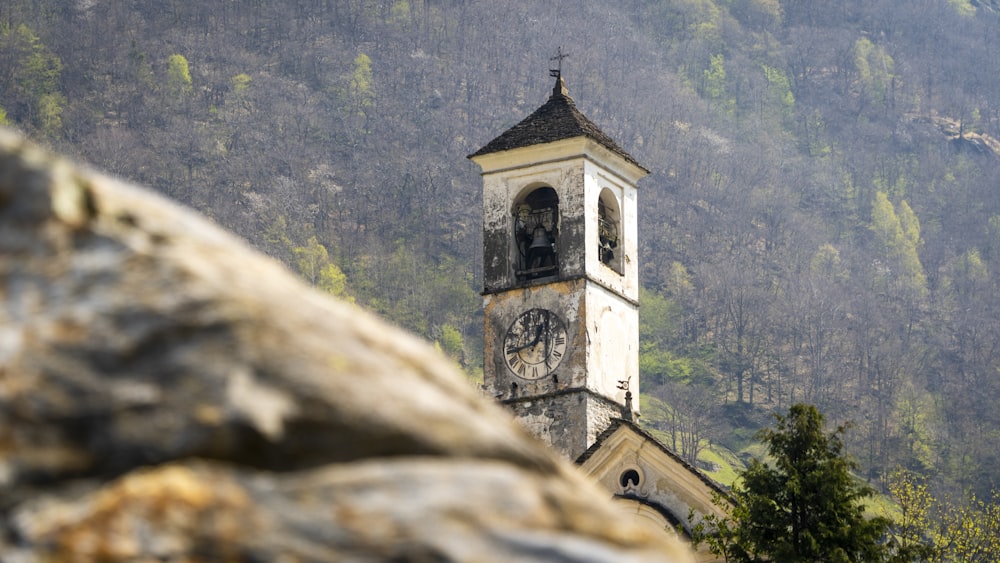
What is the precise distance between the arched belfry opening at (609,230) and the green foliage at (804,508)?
470 inches

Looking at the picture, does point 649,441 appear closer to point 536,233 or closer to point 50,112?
point 536,233

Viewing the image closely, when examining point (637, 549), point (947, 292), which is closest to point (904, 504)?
point (637, 549)

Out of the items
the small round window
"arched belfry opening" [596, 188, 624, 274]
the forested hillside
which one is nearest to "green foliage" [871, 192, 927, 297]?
the forested hillside

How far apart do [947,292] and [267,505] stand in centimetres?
14020

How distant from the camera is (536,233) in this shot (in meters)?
31.4

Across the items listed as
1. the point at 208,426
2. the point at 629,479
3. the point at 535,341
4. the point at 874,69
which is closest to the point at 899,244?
the point at 874,69

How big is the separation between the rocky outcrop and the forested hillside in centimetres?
10624

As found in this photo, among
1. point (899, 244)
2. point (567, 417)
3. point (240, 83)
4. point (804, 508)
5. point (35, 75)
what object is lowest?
point (804, 508)

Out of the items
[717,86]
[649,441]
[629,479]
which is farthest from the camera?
[717,86]

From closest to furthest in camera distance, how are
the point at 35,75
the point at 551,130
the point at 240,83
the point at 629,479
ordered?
the point at 629,479, the point at 551,130, the point at 35,75, the point at 240,83

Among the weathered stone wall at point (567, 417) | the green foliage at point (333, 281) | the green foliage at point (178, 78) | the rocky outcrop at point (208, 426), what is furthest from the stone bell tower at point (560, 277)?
the green foliage at point (178, 78)

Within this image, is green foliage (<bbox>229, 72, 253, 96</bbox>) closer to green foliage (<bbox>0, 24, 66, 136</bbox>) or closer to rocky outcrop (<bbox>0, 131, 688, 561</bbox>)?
green foliage (<bbox>0, 24, 66, 136</bbox>)

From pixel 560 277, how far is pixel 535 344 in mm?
1154

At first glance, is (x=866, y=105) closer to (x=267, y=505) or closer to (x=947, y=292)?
(x=947, y=292)
